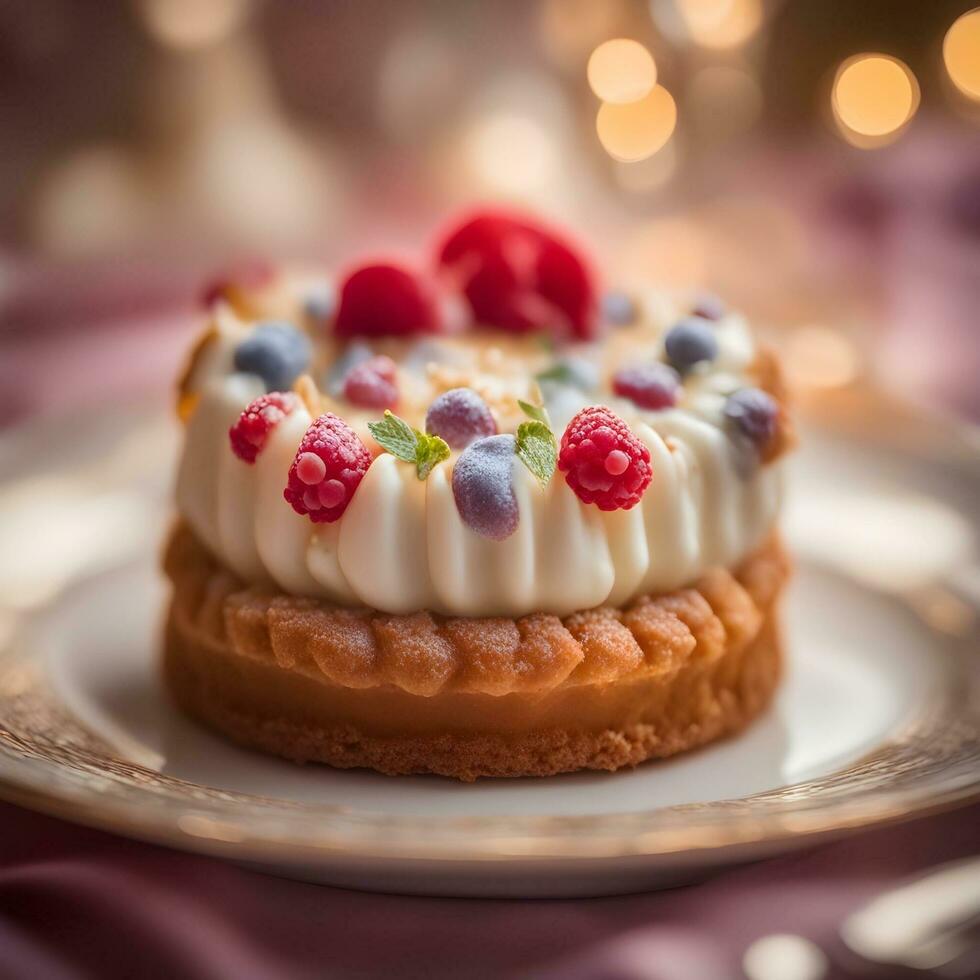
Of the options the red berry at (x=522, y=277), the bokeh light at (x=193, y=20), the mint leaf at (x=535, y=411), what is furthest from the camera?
the bokeh light at (x=193, y=20)

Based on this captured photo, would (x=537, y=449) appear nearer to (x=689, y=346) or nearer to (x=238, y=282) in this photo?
(x=689, y=346)

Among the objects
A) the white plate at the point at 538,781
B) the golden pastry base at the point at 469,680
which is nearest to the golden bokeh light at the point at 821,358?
the white plate at the point at 538,781

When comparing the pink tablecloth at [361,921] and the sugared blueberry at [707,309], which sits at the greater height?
the sugared blueberry at [707,309]

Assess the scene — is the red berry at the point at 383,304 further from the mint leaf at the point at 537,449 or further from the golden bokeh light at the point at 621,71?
the golden bokeh light at the point at 621,71

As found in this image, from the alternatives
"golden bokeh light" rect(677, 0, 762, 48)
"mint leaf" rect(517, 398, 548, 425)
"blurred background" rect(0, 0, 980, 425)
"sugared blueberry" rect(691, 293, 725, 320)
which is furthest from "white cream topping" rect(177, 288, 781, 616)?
"golden bokeh light" rect(677, 0, 762, 48)

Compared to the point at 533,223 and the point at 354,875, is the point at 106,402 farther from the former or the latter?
the point at 354,875

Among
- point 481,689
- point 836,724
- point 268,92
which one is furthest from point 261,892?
point 268,92

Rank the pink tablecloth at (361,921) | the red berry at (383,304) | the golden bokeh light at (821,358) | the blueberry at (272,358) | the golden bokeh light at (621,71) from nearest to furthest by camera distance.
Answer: the pink tablecloth at (361,921) < the blueberry at (272,358) < the red berry at (383,304) < the golden bokeh light at (821,358) < the golden bokeh light at (621,71)
